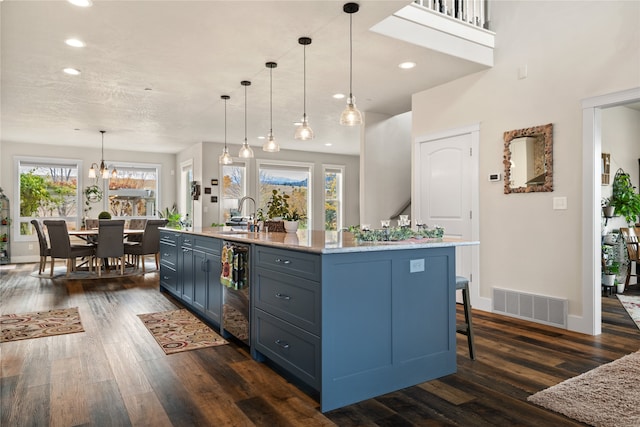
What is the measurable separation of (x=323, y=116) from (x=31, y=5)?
419cm

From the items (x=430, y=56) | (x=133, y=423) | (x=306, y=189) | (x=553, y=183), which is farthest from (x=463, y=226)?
(x=306, y=189)

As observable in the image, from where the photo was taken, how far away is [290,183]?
33.6ft

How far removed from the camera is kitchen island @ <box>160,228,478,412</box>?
2223 mm

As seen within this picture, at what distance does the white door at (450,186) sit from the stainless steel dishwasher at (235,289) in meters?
2.71

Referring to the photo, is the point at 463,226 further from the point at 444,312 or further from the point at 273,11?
the point at 273,11

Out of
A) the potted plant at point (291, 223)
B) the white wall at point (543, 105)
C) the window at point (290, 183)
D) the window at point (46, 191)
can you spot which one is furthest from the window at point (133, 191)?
the white wall at point (543, 105)

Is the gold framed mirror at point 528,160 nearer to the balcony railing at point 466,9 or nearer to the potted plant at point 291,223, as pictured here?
the balcony railing at point 466,9

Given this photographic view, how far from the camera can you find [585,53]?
363 cm

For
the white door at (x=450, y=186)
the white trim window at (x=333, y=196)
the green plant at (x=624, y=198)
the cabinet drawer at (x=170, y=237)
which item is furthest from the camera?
the white trim window at (x=333, y=196)

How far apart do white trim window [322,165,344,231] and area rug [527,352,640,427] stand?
26.6 feet

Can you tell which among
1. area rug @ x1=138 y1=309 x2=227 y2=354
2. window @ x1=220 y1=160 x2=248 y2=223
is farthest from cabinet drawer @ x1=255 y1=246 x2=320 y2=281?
window @ x1=220 y1=160 x2=248 y2=223

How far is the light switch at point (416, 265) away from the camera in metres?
2.51

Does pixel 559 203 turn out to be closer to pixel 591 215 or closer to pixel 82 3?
pixel 591 215

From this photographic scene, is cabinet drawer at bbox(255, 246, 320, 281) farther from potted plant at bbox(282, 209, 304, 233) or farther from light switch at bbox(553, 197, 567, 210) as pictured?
light switch at bbox(553, 197, 567, 210)
